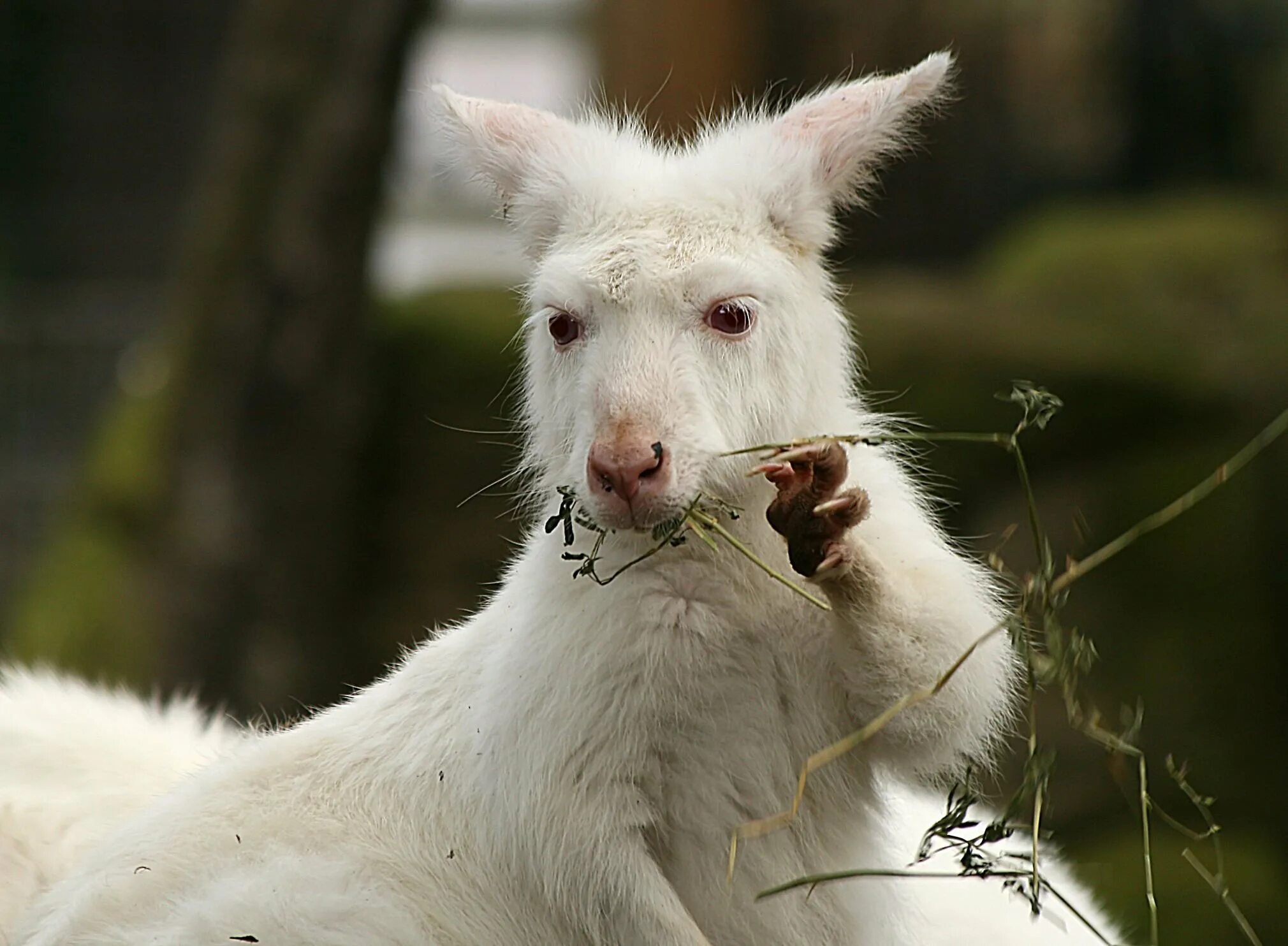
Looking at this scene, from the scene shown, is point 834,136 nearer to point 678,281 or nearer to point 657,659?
point 678,281

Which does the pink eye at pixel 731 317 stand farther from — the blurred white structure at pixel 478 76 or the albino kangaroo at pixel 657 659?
the blurred white structure at pixel 478 76

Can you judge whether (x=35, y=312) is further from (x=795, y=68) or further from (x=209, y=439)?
(x=795, y=68)

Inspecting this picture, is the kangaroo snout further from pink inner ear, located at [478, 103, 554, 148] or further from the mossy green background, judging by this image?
the mossy green background

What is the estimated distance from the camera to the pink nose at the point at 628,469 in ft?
11.7

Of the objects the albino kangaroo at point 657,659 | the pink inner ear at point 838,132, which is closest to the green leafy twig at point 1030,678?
the albino kangaroo at point 657,659

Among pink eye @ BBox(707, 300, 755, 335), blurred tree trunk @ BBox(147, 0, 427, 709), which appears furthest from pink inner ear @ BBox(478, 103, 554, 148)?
blurred tree trunk @ BBox(147, 0, 427, 709)

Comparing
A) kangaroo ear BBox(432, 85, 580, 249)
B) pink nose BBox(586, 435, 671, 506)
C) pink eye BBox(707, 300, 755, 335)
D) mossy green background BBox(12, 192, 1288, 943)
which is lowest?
mossy green background BBox(12, 192, 1288, 943)

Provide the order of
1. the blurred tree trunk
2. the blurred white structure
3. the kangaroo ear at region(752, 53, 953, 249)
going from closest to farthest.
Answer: the kangaroo ear at region(752, 53, 953, 249), the blurred tree trunk, the blurred white structure

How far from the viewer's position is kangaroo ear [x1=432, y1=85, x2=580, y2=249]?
170 inches

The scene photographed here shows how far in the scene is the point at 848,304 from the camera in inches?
390

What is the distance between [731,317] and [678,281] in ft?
Result: 0.54

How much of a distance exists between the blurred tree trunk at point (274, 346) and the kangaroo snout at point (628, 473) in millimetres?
6596

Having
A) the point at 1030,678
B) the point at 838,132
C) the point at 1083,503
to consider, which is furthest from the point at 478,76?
the point at 1030,678

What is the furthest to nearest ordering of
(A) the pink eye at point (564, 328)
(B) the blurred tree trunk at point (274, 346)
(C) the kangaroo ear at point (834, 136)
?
(B) the blurred tree trunk at point (274, 346)
(C) the kangaroo ear at point (834, 136)
(A) the pink eye at point (564, 328)
